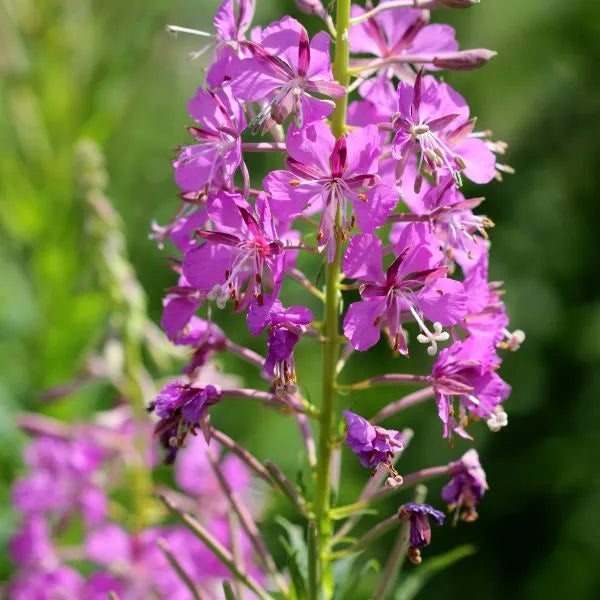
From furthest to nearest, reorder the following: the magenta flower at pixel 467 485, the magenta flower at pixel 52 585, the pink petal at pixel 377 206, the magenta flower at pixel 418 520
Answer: the magenta flower at pixel 52 585, the magenta flower at pixel 467 485, the magenta flower at pixel 418 520, the pink petal at pixel 377 206

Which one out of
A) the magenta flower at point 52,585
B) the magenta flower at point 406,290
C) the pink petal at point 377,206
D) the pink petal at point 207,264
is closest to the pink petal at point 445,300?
the magenta flower at point 406,290

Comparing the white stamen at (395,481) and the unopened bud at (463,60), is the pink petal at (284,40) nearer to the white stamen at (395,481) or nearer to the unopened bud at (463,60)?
the unopened bud at (463,60)

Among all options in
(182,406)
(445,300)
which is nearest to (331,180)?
(445,300)

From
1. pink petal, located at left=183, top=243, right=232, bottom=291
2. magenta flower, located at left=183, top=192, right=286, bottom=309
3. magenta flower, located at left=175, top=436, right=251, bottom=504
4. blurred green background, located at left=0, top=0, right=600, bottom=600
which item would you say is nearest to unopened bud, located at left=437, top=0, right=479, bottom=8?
magenta flower, located at left=183, top=192, right=286, bottom=309

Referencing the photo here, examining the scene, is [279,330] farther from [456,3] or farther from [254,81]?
[456,3]

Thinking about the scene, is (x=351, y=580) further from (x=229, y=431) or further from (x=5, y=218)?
(x=229, y=431)

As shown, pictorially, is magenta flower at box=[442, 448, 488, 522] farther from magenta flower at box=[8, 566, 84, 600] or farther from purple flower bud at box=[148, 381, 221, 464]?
magenta flower at box=[8, 566, 84, 600]
